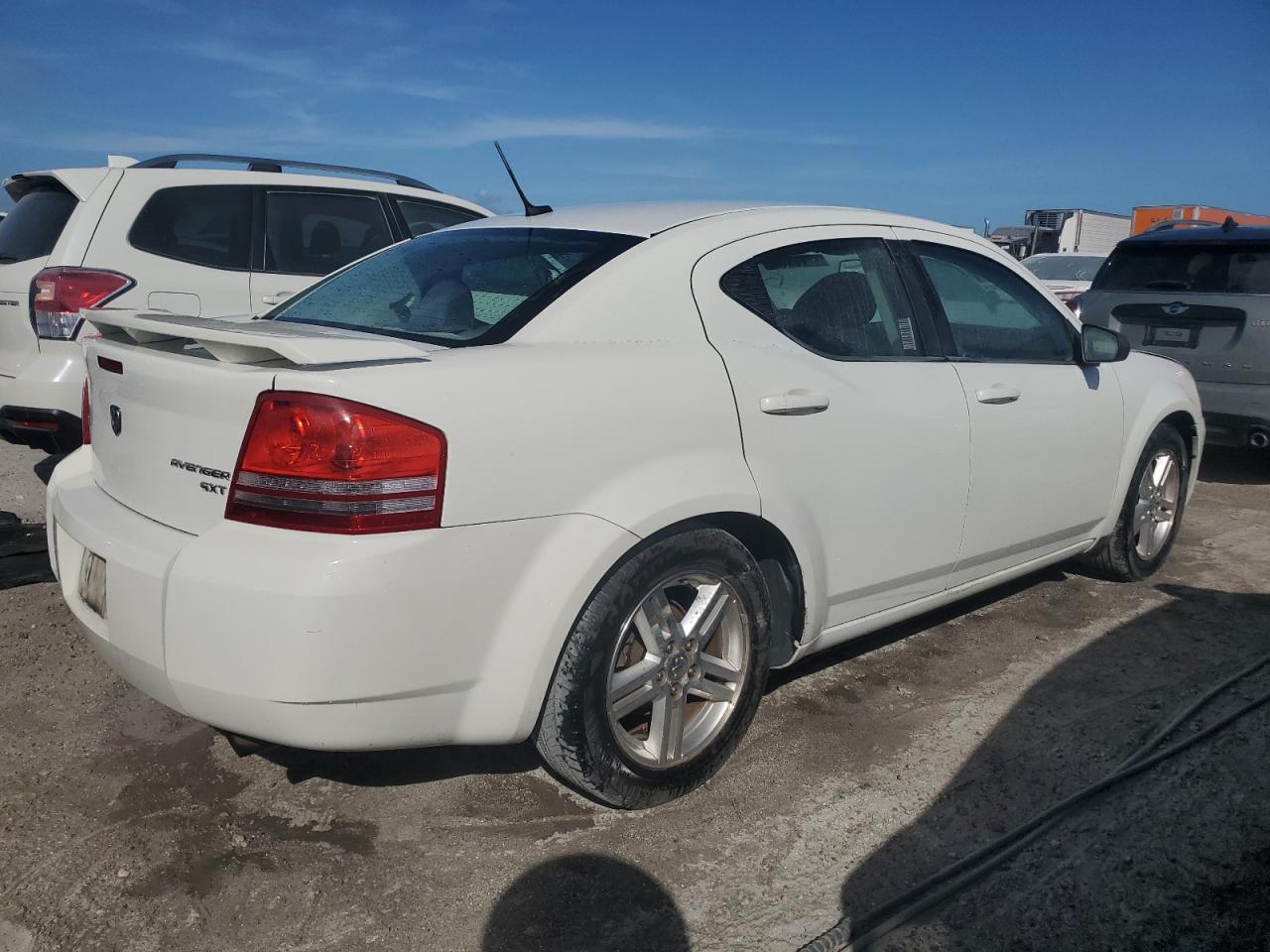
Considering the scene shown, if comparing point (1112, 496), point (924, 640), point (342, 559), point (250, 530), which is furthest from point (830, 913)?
point (1112, 496)

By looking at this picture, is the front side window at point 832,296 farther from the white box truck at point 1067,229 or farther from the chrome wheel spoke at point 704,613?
the white box truck at point 1067,229

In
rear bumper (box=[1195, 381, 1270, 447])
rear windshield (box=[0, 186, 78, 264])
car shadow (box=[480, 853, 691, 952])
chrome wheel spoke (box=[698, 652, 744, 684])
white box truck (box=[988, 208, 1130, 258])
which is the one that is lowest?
car shadow (box=[480, 853, 691, 952])

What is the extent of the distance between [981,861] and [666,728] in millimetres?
836

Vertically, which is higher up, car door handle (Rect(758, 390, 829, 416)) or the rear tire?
car door handle (Rect(758, 390, 829, 416))

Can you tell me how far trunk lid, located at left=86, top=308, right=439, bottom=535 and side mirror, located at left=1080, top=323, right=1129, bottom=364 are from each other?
2700 mm

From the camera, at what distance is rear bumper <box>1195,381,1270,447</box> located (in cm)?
639

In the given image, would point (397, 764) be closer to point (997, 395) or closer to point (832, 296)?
point (832, 296)

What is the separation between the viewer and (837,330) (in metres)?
3.23

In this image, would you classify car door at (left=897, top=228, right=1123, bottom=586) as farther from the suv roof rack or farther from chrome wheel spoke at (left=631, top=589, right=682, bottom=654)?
the suv roof rack

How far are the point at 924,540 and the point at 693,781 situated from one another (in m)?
1.13

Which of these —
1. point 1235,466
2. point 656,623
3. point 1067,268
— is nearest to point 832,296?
point 656,623

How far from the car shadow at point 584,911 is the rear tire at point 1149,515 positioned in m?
2.96

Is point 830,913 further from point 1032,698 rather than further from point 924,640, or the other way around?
point 924,640

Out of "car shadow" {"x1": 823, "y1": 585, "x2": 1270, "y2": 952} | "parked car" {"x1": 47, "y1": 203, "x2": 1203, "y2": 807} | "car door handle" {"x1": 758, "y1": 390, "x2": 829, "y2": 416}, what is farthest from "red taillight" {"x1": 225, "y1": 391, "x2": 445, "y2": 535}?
"car shadow" {"x1": 823, "y1": 585, "x2": 1270, "y2": 952}
